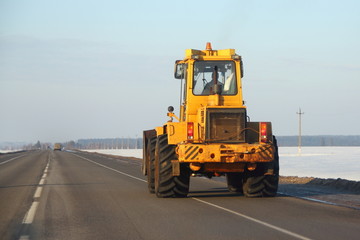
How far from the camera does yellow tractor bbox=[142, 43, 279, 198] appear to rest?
14.5m

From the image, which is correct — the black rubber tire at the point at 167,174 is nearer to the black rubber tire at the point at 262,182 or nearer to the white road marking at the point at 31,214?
the black rubber tire at the point at 262,182

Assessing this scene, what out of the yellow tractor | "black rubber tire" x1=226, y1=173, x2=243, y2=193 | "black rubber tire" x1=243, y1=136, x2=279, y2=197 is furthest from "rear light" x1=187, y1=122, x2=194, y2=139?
"black rubber tire" x1=226, y1=173, x2=243, y2=193

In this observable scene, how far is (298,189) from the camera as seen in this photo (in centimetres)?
1869

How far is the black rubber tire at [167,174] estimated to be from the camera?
50.0ft

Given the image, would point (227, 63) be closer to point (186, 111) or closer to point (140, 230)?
point (186, 111)

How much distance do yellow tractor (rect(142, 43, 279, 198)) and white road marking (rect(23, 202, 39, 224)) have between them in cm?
327

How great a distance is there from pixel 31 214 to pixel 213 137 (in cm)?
512

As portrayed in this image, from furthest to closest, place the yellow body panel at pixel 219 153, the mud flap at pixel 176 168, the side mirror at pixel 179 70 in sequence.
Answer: the side mirror at pixel 179 70 → the mud flap at pixel 176 168 → the yellow body panel at pixel 219 153

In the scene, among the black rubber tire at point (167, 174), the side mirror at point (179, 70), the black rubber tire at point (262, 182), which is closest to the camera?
the black rubber tire at point (167, 174)

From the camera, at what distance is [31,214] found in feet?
40.0

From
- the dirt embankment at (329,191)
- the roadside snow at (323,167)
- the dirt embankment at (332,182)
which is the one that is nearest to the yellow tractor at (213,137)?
the dirt embankment at (329,191)

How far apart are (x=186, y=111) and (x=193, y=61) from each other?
138 cm

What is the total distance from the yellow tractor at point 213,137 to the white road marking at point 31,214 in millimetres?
3272

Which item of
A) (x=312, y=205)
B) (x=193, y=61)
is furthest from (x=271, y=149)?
(x=193, y=61)
